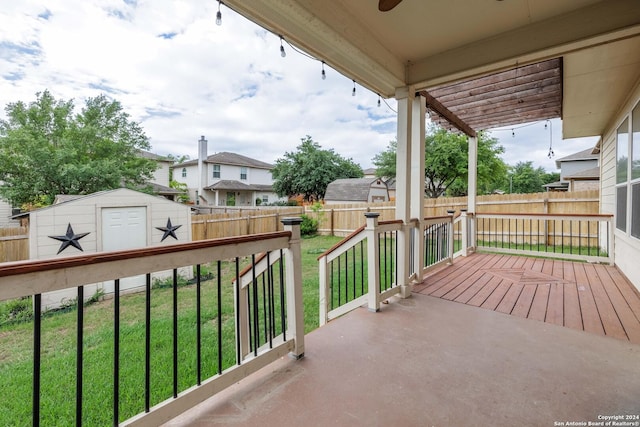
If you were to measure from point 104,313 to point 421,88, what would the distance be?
16.8 feet

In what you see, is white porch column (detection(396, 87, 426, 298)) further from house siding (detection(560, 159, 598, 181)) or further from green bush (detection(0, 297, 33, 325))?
house siding (detection(560, 159, 598, 181))

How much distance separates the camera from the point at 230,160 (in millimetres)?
18281

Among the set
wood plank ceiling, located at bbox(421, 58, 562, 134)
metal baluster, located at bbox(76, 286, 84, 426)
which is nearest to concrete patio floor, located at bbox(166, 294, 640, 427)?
metal baluster, located at bbox(76, 286, 84, 426)

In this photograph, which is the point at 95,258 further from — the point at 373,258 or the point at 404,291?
the point at 404,291

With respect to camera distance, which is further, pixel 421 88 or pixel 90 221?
pixel 90 221

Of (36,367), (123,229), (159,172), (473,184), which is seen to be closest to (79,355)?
(36,367)

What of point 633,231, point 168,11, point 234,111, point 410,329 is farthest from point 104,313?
point 234,111

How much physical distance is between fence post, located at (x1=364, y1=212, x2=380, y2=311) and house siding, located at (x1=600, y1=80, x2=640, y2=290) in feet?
9.64

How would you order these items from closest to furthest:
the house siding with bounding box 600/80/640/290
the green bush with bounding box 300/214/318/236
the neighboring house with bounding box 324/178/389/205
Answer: the house siding with bounding box 600/80/640/290 < the green bush with bounding box 300/214/318/236 < the neighboring house with bounding box 324/178/389/205

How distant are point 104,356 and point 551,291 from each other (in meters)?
4.78

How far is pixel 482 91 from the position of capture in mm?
3527

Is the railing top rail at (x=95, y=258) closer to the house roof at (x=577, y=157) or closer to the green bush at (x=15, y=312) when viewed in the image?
the green bush at (x=15, y=312)

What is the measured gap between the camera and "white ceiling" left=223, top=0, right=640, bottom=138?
198 centimetres

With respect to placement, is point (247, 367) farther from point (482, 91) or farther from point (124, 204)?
point (124, 204)
